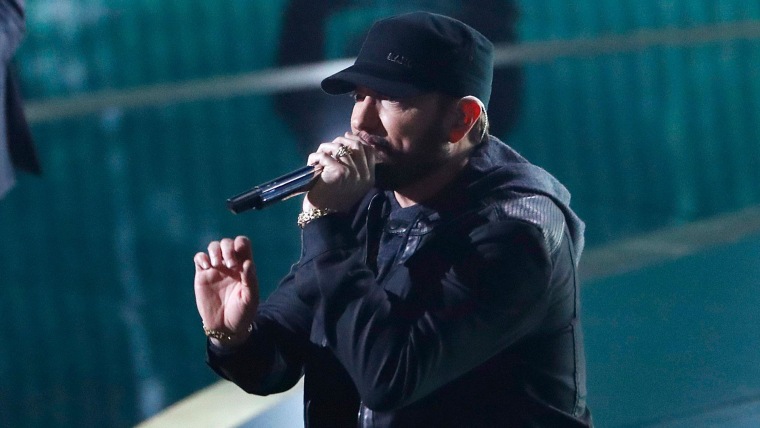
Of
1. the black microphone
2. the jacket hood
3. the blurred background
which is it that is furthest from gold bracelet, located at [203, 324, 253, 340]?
the blurred background

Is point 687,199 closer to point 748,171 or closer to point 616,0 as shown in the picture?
point 748,171

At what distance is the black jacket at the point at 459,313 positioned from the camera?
4.17 feet

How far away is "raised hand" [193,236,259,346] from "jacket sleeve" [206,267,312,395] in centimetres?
3

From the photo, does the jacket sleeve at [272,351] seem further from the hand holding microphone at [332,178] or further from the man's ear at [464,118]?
the man's ear at [464,118]

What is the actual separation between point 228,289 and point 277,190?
0.57 feet

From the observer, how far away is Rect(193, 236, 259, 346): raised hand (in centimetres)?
141

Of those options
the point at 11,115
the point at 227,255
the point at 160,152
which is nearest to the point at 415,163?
the point at 227,255

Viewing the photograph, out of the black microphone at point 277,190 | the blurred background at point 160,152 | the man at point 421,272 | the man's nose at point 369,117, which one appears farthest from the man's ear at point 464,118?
the blurred background at point 160,152

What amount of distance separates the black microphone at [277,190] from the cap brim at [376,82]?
13cm

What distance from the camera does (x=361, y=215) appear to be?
4.95 ft

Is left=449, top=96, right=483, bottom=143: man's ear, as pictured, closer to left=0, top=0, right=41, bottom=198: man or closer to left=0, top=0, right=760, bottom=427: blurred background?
left=0, top=0, right=41, bottom=198: man

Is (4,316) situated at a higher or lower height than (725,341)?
lower

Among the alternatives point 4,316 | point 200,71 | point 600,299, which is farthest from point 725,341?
point 4,316

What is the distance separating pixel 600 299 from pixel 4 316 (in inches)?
116
